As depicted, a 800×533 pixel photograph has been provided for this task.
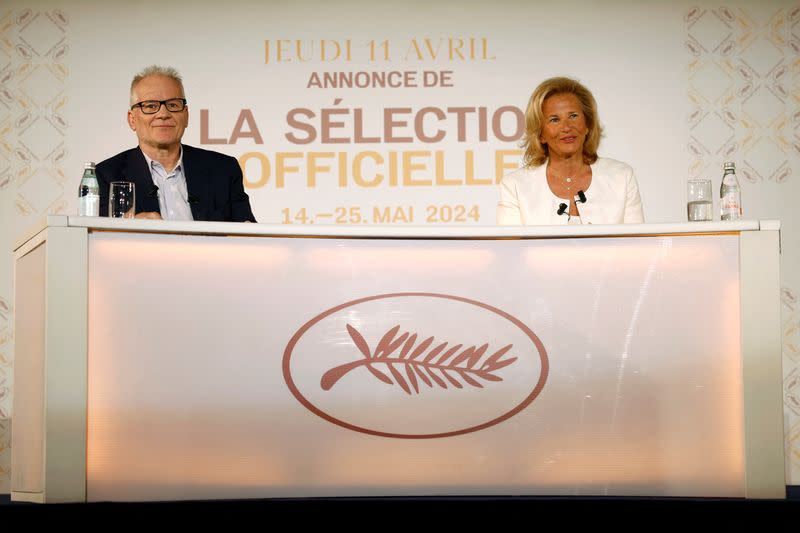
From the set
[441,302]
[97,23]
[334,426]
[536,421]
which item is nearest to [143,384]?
[334,426]

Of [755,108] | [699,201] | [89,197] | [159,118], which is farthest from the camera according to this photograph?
[755,108]

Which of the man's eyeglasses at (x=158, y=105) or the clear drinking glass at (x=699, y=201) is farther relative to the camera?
the man's eyeglasses at (x=158, y=105)

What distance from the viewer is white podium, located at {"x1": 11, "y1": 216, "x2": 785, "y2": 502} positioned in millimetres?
2836

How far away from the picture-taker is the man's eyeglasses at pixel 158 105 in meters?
4.01

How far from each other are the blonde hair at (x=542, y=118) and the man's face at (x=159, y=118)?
4.67 feet

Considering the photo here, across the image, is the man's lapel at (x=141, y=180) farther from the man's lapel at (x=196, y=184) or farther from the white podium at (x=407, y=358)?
the white podium at (x=407, y=358)

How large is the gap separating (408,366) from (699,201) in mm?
1144

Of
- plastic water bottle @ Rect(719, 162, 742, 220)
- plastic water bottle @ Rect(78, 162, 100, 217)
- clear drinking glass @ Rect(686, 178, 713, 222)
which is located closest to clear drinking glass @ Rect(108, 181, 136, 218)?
plastic water bottle @ Rect(78, 162, 100, 217)

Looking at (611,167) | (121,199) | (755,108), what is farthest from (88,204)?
(755,108)

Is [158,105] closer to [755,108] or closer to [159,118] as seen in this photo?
[159,118]

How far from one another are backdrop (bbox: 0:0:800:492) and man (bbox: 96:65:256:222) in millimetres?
1221

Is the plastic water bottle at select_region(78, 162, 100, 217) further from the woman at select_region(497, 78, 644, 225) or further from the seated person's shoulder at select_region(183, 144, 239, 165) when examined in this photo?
the woman at select_region(497, 78, 644, 225)

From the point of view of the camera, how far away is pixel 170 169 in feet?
13.1

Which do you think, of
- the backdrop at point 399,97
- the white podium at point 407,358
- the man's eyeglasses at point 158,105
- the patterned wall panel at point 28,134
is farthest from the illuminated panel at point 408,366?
the patterned wall panel at point 28,134
